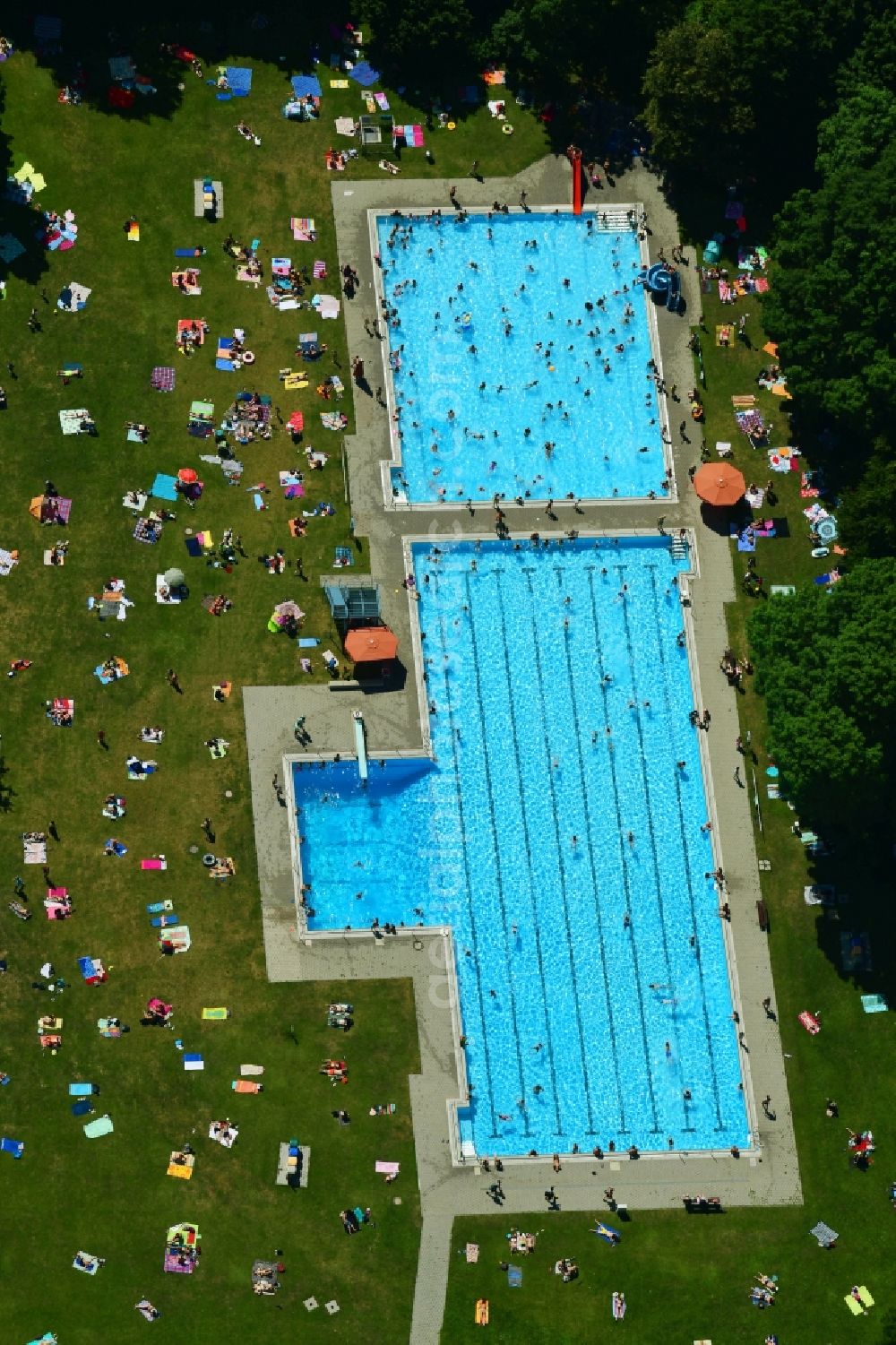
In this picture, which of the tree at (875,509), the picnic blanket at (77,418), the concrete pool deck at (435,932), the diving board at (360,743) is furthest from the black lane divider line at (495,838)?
the picnic blanket at (77,418)

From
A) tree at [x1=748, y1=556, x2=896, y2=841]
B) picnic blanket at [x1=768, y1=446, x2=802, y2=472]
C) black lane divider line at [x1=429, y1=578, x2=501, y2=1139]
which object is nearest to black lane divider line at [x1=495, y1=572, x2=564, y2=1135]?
black lane divider line at [x1=429, y1=578, x2=501, y2=1139]

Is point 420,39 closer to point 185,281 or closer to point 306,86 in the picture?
point 306,86

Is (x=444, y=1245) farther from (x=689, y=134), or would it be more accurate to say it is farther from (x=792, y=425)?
(x=689, y=134)

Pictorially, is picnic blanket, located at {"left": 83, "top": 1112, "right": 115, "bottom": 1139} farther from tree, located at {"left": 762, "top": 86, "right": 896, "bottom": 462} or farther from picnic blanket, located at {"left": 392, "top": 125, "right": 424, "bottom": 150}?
picnic blanket, located at {"left": 392, "top": 125, "right": 424, "bottom": 150}

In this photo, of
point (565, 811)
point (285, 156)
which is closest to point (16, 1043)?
point (565, 811)

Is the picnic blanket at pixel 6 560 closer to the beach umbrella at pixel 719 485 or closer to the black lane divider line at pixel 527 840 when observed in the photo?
the black lane divider line at pixel 527 840

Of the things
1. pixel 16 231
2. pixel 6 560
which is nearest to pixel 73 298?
pixel 16 231
